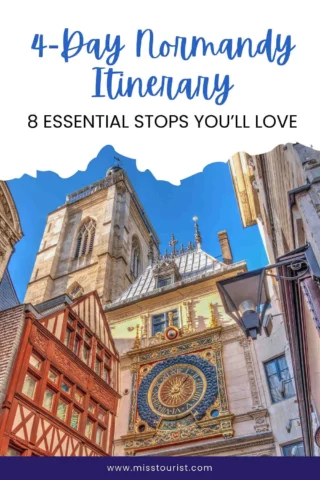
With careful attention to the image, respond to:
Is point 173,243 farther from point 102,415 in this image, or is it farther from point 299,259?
point 299,259

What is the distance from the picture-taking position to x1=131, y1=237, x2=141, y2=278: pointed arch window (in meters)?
36.1

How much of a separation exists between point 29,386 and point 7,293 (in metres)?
6.15

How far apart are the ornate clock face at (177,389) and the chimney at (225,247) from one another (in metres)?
7.19

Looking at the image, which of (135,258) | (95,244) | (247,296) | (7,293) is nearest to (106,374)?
(7,293)

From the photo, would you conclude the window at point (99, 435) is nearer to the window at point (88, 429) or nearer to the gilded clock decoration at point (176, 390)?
the window at point (88, 429)

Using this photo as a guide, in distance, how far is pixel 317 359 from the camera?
21.1 feet

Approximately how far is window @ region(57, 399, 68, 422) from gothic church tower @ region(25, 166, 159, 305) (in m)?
15.9

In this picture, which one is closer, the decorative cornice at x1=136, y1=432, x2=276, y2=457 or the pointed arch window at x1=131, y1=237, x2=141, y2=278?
the decorative cornice at x1=136, y1=432, x2=276, y2=457

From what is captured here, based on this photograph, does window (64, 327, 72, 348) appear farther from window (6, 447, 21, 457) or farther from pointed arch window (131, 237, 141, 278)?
pointed arch window (131, 237, 141, 278)

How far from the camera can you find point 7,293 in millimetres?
15289

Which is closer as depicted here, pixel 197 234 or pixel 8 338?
pixel 8 338

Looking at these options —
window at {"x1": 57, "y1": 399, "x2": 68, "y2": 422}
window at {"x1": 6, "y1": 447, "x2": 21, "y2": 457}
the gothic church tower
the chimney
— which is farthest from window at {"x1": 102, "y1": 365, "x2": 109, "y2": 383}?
the gothic church tower

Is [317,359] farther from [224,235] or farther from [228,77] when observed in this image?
[224,235]

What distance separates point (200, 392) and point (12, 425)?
706cm
